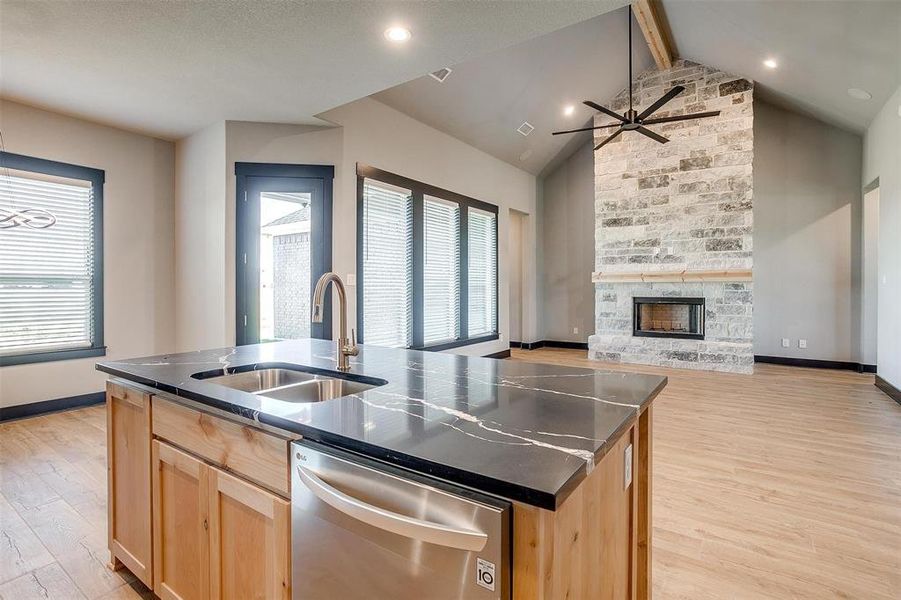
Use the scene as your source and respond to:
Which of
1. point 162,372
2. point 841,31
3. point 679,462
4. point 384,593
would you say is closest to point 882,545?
point 679,462

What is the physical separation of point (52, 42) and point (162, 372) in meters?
2.72

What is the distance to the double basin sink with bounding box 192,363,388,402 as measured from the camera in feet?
5.84

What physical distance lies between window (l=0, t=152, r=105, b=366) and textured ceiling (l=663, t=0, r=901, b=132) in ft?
20.8

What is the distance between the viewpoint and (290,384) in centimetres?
192

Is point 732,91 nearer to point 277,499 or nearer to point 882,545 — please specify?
point 882,545

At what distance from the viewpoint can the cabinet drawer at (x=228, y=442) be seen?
1.20 meters

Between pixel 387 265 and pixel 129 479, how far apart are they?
3.76m

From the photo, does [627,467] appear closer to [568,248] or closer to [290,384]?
[290,384]

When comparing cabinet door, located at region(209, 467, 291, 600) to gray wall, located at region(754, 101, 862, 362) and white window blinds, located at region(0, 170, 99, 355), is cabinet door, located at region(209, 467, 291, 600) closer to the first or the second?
white window blinds, located at region(0, 170, 99, 355)

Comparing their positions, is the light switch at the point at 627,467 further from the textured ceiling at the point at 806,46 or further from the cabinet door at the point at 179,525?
the textured ceiling at the point at 806,46

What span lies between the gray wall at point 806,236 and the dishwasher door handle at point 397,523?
289 inches

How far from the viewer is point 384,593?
3.09 ft

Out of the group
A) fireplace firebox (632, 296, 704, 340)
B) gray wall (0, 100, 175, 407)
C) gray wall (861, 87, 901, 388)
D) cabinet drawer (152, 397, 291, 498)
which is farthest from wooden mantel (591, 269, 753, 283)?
cabinet drawer (152, 397, 291, 498)

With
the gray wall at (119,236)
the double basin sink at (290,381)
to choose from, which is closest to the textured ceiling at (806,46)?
the double basin sink at (290,381)
